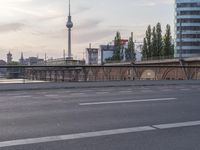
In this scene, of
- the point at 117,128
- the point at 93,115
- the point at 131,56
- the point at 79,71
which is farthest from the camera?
the point at 131,56

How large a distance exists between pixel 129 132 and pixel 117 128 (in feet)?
1.39

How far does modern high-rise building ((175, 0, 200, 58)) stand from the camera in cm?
14960

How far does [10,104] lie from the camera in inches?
503

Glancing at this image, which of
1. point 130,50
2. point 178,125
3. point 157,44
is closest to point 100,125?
point 178,125

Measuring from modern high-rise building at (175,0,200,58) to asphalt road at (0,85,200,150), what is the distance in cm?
13971

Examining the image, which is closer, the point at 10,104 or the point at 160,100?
the point at 10,104

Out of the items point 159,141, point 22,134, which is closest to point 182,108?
point 159,141

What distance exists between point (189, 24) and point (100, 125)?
481 ft

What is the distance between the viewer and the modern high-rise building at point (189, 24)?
491 ft

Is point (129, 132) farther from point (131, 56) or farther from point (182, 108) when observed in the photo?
point (131, 56)

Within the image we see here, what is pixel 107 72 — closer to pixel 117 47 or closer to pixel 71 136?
pixel 71 136

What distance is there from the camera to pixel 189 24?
151250 mm

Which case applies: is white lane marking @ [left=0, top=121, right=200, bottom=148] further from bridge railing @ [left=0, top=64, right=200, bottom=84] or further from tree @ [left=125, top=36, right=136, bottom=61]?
tree @ [left=125, top=36, right=136, bottom=61]

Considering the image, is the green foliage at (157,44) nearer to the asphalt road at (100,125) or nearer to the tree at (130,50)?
the tree at (130,50)
